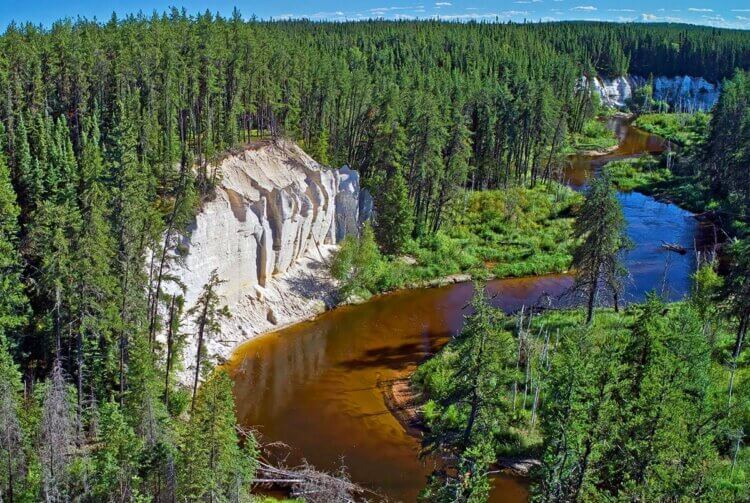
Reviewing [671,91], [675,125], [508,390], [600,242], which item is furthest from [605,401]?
[671,91]

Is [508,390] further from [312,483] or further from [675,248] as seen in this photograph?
[675,248]

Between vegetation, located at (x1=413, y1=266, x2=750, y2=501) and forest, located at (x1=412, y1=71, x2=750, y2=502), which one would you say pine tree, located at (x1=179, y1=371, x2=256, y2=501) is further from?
vegetation, located at (x1=413, y1=266, x2=750, y2=501)

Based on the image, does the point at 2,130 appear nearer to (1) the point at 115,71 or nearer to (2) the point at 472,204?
(1) the point at 115,71

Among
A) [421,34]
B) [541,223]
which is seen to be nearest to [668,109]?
[421,34]

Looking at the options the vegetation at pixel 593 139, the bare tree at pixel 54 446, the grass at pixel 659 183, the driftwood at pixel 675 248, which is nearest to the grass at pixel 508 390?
the bare tree at pixel 54 446

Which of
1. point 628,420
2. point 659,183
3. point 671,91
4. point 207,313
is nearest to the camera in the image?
point 628,420

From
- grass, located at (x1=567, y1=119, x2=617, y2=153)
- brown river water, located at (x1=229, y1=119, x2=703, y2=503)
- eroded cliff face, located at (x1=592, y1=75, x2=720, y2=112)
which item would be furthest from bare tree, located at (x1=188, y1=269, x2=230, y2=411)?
eroded cliff face, located at (x1=592, y1=75, x2=720, y2=112)
